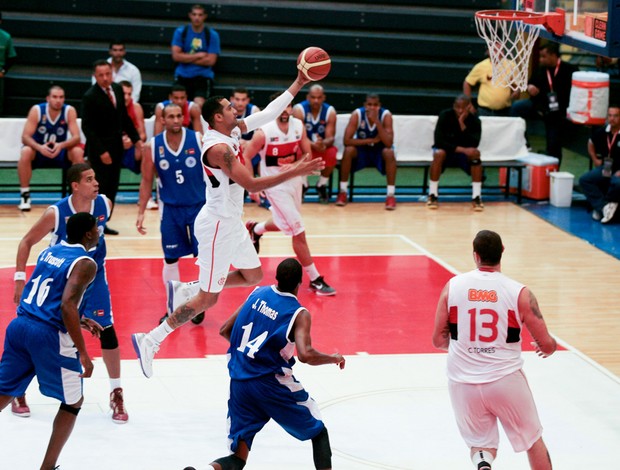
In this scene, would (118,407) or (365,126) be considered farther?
(365,126)

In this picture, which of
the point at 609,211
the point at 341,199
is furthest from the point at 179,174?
the point at 609,211

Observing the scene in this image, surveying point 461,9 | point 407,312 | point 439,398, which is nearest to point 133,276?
point 407,312

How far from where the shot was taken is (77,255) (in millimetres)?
5922

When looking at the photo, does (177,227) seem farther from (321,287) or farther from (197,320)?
(321,287)

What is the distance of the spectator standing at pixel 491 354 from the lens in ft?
18.2

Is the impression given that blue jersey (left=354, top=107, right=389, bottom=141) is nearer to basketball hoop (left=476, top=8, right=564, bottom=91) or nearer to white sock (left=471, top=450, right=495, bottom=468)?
basketball hoop (left=476, top=8, right=564, bottom=91)

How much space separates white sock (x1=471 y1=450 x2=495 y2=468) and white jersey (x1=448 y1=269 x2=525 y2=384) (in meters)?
0.38

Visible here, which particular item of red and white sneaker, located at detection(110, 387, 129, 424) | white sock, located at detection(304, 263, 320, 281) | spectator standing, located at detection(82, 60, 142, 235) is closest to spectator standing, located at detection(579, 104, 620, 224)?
white sock, located at detection(304, 263, 320, 281)

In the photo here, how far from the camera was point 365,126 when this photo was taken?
14.3 m

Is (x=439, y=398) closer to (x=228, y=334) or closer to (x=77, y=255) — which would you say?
(x=228, y=334)

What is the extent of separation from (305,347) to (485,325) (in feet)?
3.10

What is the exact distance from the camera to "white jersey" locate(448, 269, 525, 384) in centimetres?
554

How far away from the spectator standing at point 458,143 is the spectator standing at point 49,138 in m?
4.62

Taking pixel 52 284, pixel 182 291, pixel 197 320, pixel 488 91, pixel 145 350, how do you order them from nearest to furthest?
pixel 52 284
pixel 145 350
pixel 182 291
pixel 197 320
pixel 488 91
